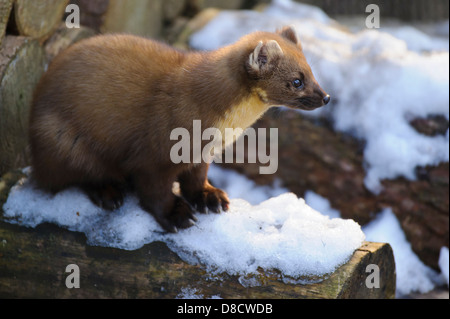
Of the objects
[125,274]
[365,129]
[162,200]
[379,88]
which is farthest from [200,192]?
[379,88]

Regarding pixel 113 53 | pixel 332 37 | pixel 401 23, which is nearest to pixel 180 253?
pixel 113 53

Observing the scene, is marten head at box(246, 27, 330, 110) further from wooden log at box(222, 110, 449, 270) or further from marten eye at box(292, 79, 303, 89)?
wooden log at box(222, 110, 449, 270)

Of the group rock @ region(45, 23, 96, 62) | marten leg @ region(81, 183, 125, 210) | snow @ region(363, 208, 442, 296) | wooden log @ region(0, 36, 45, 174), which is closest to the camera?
marten leg @ region(81, 183, 125, 210)

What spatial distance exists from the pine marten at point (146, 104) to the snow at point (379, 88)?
1.38 m

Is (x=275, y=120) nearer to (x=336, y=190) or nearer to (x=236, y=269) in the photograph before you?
(x=336, y=190)

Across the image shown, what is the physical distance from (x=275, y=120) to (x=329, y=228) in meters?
2.26

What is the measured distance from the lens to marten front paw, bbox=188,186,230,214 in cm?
306

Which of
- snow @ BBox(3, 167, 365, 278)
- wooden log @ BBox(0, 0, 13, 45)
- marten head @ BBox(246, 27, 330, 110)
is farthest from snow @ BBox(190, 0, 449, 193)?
wooden log @ BBox(0, 0, 13, 45)

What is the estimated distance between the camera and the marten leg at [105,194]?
299 centimetres

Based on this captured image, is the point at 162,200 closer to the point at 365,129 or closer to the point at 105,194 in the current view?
the point at 105,194

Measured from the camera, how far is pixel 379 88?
4.76 meters

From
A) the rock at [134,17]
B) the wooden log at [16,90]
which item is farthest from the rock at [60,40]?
the rock at [134,17]

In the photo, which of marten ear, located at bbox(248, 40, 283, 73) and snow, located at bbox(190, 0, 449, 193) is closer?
marten ear, located at bbox(248, 40, 283, 73)

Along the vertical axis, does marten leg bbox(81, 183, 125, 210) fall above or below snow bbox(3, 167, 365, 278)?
above
